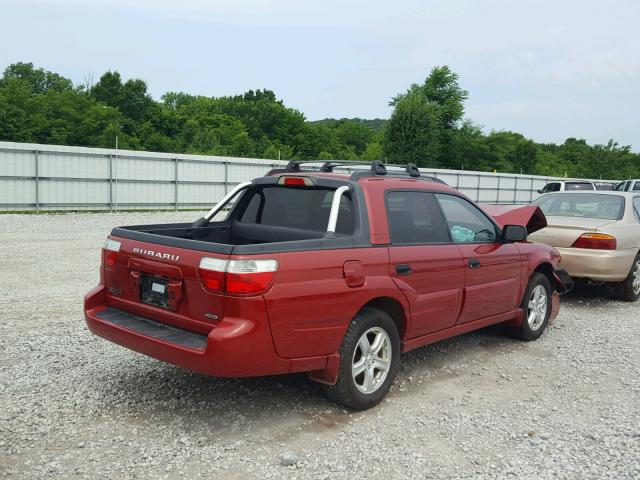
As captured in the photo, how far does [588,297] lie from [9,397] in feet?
25.8

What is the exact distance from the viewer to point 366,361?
4.21m

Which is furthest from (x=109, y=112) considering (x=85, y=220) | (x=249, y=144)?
(x=85, y=220)

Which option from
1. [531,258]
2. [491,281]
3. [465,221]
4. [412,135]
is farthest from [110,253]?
[412,135]

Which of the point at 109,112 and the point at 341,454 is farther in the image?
the point at 109,112

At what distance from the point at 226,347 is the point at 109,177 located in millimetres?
19160

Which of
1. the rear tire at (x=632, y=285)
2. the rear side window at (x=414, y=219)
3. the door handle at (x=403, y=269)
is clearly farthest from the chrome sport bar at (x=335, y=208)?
the rear tire at (x=632, y=285)

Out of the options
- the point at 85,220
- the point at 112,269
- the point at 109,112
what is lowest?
the point at 85,220

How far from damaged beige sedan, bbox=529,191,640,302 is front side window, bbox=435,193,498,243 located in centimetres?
284

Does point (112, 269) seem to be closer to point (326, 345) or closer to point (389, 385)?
point (326, 345)

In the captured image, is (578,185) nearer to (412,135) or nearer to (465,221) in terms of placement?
(465,221)

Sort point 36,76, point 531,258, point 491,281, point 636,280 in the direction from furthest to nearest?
point 36,76, point 636,280, point 531,258, point 491,281

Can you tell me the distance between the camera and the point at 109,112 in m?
51.7

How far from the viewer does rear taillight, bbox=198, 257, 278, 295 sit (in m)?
3.50

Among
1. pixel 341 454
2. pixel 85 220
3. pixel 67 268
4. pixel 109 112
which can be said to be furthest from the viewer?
pixel 109 112
